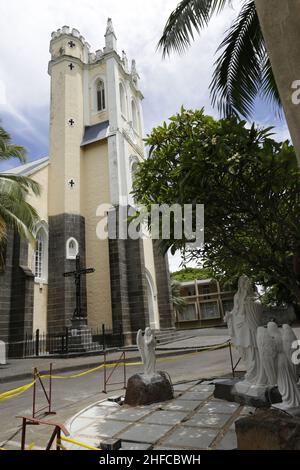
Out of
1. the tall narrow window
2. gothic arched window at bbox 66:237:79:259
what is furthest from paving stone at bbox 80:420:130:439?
the tall narrow window

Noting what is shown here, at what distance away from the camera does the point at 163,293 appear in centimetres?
2428

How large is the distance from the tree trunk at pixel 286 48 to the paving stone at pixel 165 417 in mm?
4709

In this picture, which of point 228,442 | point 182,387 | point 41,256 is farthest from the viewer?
point 41,256

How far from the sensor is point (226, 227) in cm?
536

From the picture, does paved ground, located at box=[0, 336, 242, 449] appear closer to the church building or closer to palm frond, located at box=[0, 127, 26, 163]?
the church building

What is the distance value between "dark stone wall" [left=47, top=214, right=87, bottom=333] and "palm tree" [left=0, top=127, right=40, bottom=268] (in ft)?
18.2

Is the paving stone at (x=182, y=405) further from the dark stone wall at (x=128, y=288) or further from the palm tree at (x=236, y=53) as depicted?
the dark stone wall at (x=128, y=288)

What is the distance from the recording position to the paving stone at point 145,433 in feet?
14.9

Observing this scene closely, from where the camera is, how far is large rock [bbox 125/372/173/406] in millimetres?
6449

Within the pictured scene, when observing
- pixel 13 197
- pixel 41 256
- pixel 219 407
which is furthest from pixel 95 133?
pixel 219 407

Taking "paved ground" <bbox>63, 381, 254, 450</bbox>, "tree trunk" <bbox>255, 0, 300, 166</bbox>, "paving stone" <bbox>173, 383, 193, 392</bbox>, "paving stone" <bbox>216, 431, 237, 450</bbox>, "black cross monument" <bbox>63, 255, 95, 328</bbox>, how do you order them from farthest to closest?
"black cross monument" <bbox>63, 255, 95, 328</bbox>
"paving stone" <bbox>173, 383, 193, 392</bbox>
"paved ground" <bbox>63, 381, 254, 450</bbox>
"paving stone" <bbox>216, 431, 237, 450</bbox>
"tree trunk" <bbox>255, 0, 300, 166</bbox>

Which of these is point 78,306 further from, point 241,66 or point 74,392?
point 241,66

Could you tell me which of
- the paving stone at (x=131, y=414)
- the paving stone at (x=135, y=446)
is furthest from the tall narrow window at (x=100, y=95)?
the paving stone at (x=135, y=446)

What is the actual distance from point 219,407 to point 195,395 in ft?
3.69
